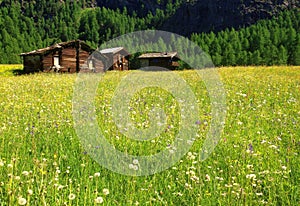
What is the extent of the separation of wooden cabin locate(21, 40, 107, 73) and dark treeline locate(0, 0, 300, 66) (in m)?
44.0

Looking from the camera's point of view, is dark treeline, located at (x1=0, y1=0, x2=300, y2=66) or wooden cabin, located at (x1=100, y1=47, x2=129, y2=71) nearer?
wooden cabin, located at (x1=100, y1=47, x2=129, y2=71)

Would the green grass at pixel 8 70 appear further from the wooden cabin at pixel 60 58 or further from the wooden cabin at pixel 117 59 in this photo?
the wooden cabin at pixel 117 59

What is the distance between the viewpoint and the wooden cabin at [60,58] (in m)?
40.9

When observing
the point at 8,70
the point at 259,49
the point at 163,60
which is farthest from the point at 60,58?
the point at 259,49

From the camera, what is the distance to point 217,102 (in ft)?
25.0

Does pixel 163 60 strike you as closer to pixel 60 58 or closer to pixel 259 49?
pixel 259 49

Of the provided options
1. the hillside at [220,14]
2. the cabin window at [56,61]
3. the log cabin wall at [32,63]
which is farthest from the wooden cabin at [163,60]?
the hillside at [220,14]

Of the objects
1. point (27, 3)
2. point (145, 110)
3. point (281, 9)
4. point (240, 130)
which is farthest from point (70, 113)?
point (27, 3)

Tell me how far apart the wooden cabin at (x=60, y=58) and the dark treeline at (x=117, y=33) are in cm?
4398

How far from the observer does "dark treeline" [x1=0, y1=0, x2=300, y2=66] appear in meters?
78.2

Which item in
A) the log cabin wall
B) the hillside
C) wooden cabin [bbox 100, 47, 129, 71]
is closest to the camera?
the log cabin wall

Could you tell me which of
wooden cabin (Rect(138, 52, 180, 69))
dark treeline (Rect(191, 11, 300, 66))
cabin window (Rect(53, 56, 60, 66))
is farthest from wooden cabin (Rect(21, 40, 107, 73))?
dark treeline (Rect(191, 11, 300, 66))

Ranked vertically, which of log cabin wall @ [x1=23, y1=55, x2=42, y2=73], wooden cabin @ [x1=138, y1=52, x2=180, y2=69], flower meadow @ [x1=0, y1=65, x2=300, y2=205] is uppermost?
wooden cabin @ [x1=138, y1=52, x2=180, y2=69]

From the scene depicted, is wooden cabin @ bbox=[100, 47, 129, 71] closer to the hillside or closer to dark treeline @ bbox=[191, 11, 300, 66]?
dark treeline @ bbox=[191, 11, 300, 66]
